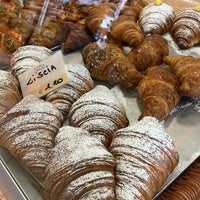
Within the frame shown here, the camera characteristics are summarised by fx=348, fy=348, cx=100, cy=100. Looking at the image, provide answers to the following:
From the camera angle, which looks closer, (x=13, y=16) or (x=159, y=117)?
(x=159, y=117)

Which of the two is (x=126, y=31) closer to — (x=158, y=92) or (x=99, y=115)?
(x=158, y=92)

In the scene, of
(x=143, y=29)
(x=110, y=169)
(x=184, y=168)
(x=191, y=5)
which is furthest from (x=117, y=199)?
(x=191, y=5)

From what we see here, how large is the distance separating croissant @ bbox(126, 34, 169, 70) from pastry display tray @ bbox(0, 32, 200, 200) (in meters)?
0.12

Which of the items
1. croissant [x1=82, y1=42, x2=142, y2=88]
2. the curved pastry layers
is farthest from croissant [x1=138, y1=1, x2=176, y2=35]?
the curved pastry layers

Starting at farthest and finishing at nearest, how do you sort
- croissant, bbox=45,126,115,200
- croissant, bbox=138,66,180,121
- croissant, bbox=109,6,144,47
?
croissant, bbox=109,6,144,47 < croissant, bbox=138,66,180,121 < croissant, bbox=45,126,115,200

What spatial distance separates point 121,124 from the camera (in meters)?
1.00

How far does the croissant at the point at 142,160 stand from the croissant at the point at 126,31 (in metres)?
0.51

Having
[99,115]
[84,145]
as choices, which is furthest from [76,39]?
[84,145]

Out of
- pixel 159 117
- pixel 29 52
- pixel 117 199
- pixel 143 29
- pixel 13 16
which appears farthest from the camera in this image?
pixel 13 16

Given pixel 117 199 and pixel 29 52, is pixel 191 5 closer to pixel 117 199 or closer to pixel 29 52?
pixel 29 52

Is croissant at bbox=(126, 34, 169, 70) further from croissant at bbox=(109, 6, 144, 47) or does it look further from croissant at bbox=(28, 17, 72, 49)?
croissant at bbox=(28, 17, 72, 49)

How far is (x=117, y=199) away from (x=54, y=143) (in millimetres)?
263

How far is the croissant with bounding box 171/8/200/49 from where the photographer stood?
1.37m

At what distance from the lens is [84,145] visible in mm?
817
